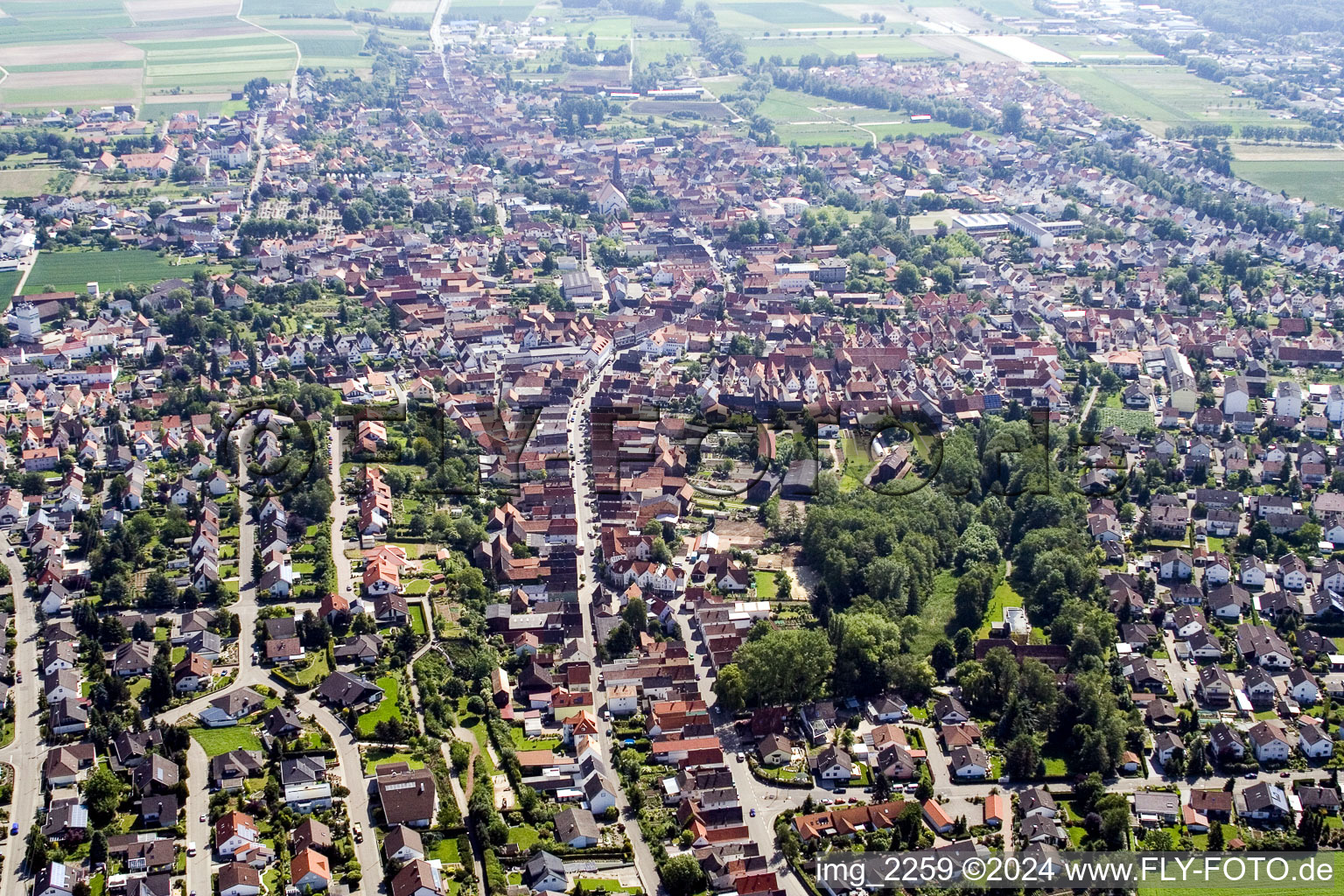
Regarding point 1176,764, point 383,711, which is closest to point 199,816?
point 383,711

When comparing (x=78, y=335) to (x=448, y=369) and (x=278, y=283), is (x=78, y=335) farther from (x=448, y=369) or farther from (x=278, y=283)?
(x=448, y=369)

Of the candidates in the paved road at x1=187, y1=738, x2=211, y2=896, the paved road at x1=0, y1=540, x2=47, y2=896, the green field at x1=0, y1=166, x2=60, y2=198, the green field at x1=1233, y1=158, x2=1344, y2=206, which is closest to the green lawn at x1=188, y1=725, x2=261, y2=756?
the paved road at x1=187, y1=738, x2=211, y2=896

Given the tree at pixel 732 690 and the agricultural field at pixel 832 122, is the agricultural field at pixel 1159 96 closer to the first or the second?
the agricultural field at pixel 832 122

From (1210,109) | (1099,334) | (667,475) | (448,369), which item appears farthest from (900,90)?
(667,475)

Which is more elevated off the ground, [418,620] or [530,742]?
[418,620]

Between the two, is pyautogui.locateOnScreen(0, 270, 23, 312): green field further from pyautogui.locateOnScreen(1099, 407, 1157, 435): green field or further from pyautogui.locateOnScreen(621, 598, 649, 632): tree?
pyautogui.locateOnScreen(1099, 407, 1157, 435): green field

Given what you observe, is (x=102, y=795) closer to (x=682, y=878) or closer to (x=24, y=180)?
(x=682, y=878)
